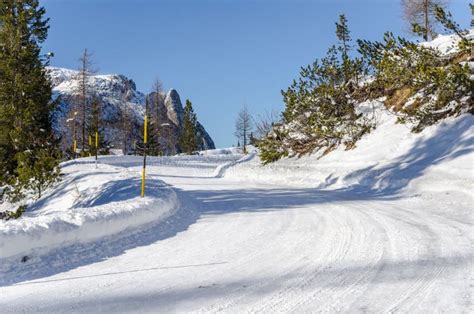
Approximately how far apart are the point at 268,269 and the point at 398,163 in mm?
12192

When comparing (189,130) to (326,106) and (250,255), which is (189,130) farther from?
(250,255)

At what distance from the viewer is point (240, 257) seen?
5543 millimetres

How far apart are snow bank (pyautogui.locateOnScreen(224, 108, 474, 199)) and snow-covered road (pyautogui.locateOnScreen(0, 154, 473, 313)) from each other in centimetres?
480

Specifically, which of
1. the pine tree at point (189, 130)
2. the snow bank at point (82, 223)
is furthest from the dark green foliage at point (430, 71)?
the pine tree at point (189, 130)

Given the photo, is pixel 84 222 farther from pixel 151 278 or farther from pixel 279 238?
pixel 279 238

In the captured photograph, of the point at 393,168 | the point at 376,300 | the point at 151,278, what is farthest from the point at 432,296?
the point at 393,168

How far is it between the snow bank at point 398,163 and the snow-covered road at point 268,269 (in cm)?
480

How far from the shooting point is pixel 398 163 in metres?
15.5

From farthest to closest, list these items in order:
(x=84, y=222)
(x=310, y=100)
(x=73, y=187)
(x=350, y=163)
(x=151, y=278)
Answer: (x=310, y=100) < (x=350, y=163) < (x=73, y=187) < (x=84, y=222) < (x=151, y=278)

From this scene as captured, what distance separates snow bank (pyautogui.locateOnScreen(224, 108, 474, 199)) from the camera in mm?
12750

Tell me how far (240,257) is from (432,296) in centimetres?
250

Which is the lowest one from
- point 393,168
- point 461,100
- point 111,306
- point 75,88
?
point 111,306


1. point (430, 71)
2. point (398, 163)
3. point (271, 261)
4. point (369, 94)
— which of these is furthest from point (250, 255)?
point (369, 94)

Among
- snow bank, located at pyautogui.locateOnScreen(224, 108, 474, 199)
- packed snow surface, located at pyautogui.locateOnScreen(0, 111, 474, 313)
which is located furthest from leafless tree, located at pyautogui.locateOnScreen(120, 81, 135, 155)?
packed snow surface, located at pyautogui.locateOnScreen(0, 111, 474, 313)
